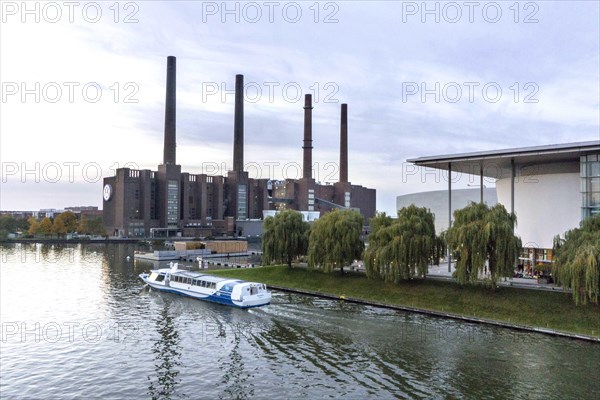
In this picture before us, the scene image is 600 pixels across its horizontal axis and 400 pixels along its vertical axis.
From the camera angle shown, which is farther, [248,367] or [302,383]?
[248,367]

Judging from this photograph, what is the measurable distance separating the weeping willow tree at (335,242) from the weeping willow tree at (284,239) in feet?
17.3

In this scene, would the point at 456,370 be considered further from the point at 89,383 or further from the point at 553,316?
the point at 89,383

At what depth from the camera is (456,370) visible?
27.0 meters

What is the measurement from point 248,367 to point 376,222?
30148mm

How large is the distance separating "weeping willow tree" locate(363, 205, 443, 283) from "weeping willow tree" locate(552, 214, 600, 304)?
12.8 m

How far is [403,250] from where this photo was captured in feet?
157

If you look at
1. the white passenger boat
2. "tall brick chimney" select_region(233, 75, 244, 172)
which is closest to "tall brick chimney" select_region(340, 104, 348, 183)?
"tall brick chimney" select_region(233, 75, 244, 172)

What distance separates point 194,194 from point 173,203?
12.1 m

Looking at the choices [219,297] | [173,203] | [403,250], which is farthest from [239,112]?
Result: [403,250]

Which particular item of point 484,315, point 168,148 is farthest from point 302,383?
point 168,148

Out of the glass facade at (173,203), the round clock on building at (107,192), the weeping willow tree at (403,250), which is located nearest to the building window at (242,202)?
the glass facade at (173,203)

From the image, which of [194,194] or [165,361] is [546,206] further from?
[194,194]

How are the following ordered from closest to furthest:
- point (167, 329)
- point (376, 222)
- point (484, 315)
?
point (167, 329)
point (484, 315)
point (376, 222)

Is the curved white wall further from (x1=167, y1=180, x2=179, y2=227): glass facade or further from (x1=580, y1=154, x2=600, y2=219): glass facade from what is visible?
(x1=167, y1=180, x2=179, y2=227): glass facade
